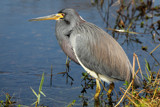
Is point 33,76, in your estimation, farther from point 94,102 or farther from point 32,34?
point 32,34

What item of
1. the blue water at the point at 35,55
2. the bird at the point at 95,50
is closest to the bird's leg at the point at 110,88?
the bird at the point at 95,50

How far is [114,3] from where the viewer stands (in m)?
8.12

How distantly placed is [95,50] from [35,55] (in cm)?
136

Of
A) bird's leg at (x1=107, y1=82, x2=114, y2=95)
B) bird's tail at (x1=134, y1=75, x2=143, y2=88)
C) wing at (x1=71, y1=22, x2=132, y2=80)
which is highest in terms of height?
wing at (x1=71, y1=22, x2=132, y2=80)

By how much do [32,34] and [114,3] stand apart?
2759 mm

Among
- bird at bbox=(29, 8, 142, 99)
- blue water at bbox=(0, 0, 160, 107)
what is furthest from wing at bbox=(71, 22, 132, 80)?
blue water at bbox=(0, 0, 160, 107)

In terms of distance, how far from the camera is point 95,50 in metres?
4.45

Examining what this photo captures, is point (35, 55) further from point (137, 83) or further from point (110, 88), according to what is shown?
point (137, 83)

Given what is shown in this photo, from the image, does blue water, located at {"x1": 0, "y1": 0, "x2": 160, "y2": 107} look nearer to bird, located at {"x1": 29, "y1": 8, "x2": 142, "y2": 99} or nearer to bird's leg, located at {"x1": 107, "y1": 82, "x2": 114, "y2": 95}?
bird's leg, located at {"x1": 107, "y1": 82, "x2": 114, "y2": 95}

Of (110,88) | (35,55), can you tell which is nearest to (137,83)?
(110,88)

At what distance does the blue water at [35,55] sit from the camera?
14.2ft

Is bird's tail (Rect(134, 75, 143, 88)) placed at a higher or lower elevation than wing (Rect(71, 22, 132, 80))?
lower

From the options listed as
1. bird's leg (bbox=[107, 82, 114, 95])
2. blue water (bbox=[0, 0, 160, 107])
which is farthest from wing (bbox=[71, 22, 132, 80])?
Result: blue water (bbox=[0, 0, 160, 107])

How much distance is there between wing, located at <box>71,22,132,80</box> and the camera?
14.4 feet
